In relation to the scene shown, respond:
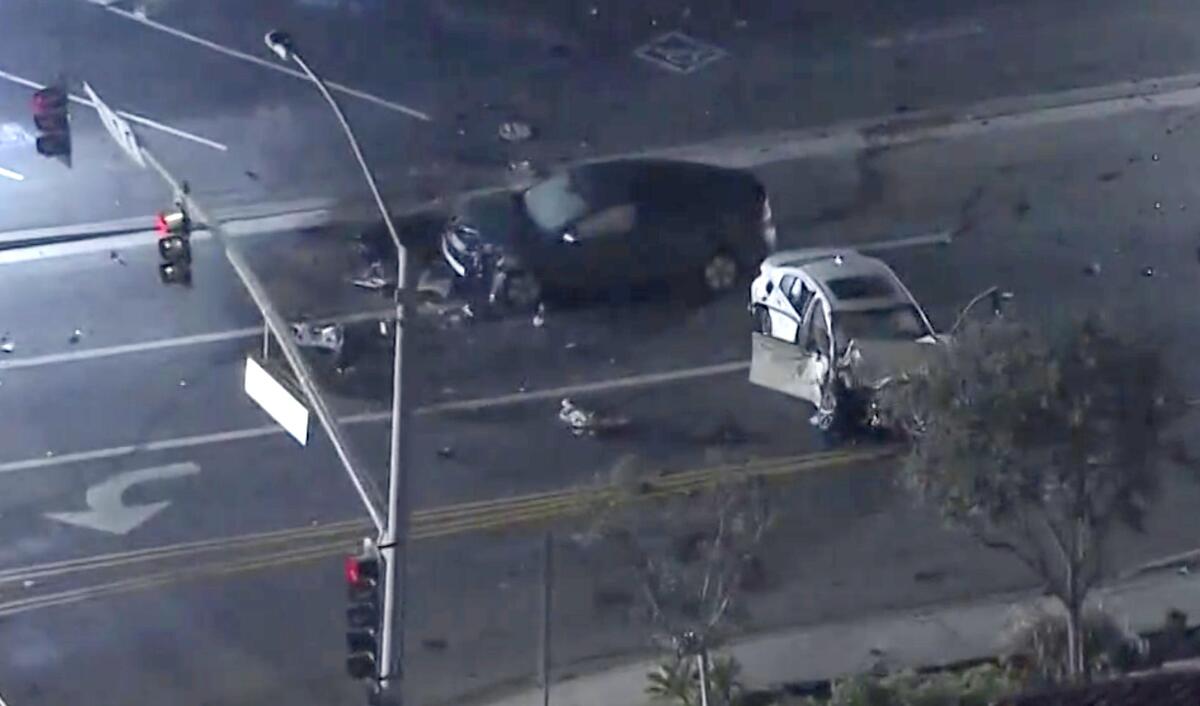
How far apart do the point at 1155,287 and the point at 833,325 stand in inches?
169

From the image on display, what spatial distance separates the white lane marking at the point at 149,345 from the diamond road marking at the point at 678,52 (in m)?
7.59

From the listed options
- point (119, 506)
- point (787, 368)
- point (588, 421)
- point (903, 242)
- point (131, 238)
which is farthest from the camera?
point (131, 238)

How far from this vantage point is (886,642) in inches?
778

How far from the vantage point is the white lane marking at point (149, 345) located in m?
25.1

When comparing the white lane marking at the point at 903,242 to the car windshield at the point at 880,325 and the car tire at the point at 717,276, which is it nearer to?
the car tire at the point at 717,276

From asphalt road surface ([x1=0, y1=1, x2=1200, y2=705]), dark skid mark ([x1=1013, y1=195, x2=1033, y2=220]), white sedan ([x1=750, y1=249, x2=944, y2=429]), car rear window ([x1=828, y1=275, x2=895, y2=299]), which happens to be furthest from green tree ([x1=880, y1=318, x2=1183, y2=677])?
dark skid mark ([x1=1013, y1=195, x2=1033, y2=220])

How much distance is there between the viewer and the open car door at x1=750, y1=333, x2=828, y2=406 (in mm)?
22781

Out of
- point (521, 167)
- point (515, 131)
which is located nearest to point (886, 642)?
point (521, 167)

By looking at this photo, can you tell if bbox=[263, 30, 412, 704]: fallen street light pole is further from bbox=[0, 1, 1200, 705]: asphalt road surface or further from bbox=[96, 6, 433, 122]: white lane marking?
bbox=[96, 6, 433, 122]: white lane marking

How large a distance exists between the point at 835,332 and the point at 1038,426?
605 cm

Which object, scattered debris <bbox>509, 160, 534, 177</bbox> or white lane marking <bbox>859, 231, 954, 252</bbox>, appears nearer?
white lane marking <bbox>859, 231, 954, 252</bbox>

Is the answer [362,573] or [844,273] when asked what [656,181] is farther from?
[362,573]

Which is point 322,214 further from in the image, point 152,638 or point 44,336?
point 152,638

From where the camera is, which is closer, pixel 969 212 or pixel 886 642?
pixel 886 642
